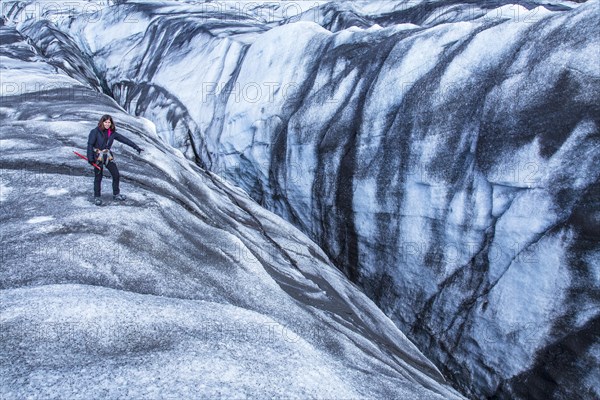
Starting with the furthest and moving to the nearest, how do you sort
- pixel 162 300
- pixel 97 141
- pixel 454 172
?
pixel 454 172
pixel 97 141
pixel 162 300

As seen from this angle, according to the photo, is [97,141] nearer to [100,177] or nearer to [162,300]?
[100,177]

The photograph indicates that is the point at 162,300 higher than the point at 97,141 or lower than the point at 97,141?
lower

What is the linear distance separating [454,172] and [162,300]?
711 centimetres

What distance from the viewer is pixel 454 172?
10.2 metres

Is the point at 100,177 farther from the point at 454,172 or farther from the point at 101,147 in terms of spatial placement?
the point at 454,172

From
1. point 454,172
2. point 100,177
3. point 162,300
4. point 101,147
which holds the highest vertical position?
point 101,147

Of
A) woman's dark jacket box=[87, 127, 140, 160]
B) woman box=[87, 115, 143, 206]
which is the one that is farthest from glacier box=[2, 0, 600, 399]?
woman's dark jacket box=[87, 127, 140, 160]

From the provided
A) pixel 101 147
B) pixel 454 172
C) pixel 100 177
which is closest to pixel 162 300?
pixel 100 177

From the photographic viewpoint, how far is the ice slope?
4.53m

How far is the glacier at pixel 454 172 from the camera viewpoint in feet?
27.8

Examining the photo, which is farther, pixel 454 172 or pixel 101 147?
pixel 454 172

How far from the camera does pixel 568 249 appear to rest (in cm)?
828

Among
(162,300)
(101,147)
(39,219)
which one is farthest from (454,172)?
(39,219)

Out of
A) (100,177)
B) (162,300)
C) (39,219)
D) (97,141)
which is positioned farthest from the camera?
(100,177)
